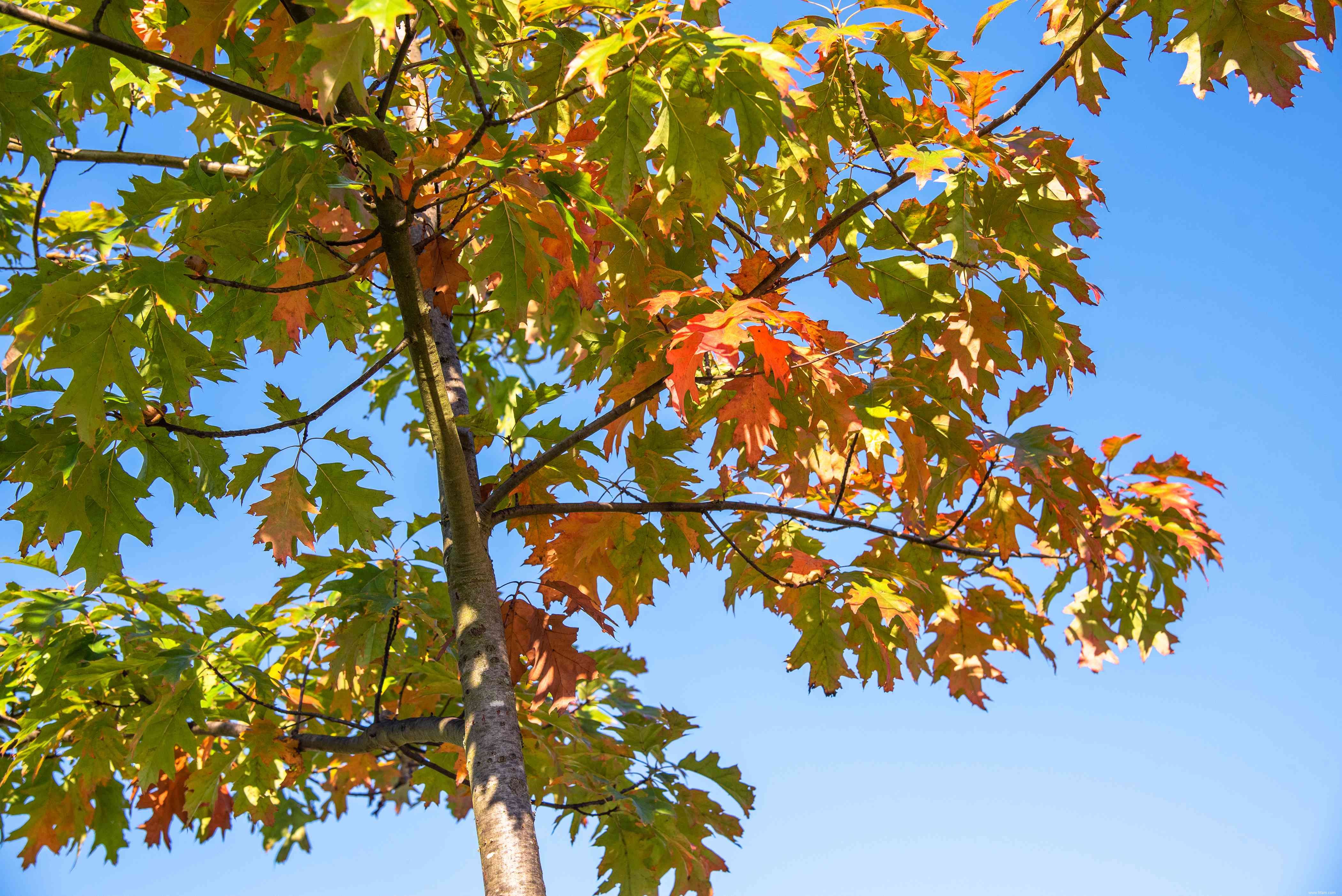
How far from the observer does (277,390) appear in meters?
2.88

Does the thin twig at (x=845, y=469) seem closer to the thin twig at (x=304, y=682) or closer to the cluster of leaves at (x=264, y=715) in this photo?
the cluster of leaves at (x=264, y=715)

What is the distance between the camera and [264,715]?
357 centimetres

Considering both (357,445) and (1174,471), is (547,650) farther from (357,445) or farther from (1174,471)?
(1174,471)

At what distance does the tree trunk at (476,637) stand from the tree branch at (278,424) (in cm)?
16

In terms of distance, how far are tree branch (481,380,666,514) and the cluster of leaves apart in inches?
19.6

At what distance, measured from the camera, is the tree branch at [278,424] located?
263cm

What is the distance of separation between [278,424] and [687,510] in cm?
129

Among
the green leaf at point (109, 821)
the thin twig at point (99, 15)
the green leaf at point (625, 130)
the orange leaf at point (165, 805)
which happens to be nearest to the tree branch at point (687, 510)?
the green leaf at point (625, 130)

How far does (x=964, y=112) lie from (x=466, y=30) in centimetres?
149

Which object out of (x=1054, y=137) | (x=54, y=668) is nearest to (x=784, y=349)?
(x=1054, y=137)

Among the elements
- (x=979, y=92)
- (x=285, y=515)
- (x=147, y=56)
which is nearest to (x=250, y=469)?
(x=285, y=515)

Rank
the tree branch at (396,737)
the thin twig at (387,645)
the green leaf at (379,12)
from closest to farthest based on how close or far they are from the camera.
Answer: the green leaf at (379,12) → the tree branch at (396,737) → the thin twig at (387,645)

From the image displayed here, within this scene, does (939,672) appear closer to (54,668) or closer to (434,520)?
(434,520)

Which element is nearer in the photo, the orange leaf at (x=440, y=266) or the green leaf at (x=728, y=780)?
the orange leaf at (x=440, y=266)
